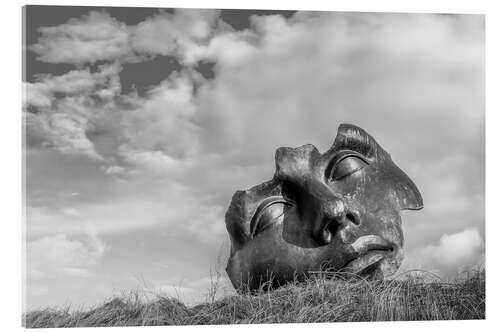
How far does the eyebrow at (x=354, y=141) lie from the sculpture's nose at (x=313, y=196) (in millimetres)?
219

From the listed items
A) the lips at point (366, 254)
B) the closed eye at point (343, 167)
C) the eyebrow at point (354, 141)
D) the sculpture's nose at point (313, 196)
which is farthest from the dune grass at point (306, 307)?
the eyebrow at point (354, 141)

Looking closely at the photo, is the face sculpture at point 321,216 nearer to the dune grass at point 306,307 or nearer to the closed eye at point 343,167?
the closed eye at point 343,167

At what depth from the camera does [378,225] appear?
5.38m

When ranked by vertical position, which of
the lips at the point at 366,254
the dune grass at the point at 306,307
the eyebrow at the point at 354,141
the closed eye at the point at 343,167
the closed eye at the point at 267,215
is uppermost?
the eyebrow at the point at 354,141

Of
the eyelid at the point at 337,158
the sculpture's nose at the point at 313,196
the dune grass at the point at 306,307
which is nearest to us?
the dune grass at the point at 306,307

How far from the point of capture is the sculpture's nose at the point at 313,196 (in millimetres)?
5195

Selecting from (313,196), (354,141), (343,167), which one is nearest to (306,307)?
(313,196)

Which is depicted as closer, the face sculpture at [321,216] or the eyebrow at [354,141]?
the face sculpture at [321,216]

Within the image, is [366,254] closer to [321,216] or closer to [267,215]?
[321,216]

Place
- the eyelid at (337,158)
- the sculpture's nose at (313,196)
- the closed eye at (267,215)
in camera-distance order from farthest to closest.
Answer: the eyelid at (337,158)
the closed eye at (267,215)
the sculpture's nose at (313,196)

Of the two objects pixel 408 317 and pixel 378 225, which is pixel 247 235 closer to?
pixel 378 225

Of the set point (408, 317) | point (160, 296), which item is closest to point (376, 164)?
point (408, 317)

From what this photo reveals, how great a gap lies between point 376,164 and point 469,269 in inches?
43.8

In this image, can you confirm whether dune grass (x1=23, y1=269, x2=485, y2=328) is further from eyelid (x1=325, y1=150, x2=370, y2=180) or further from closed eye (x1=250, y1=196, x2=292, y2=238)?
eyelid (x1=325, y1=150, x2=370, y2=180)
